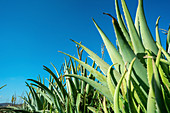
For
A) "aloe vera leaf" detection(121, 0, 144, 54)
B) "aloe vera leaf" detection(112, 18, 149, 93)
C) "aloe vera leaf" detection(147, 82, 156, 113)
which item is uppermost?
"aloe vera leaf" detection(121, 0, 144, 54)

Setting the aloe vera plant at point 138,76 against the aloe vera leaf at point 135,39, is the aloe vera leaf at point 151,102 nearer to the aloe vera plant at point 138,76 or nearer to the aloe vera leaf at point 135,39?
the aloe vera plant at point 138,76

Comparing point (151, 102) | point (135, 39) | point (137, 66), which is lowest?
point (151, 102)

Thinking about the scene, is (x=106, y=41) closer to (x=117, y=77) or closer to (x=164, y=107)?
(x=117, y=77)

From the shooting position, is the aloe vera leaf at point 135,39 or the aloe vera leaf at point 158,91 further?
the aloe vera leaf at point 135,39

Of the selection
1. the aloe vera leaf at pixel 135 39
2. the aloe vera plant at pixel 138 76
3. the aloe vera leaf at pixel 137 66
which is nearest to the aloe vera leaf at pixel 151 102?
the aloe vera plant at pixel 138 76

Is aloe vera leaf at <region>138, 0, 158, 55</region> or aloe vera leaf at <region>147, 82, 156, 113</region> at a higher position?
aloe vera leaf at <region>138, 0, 158, 55</region>

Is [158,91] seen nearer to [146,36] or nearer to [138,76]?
[138,76]

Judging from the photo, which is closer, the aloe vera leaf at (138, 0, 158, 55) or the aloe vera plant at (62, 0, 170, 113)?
the aloe vera plant at (62, 0, 170, 113)

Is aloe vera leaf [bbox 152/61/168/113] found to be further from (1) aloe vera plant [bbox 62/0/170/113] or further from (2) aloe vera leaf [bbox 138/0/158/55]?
(2) aloe vera leaf [bbox 138/0/158/55]

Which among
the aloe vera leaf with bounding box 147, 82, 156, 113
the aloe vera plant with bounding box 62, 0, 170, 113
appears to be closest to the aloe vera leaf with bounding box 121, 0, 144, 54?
the aloe vera plant with bounding box 62, 0, 170, 113

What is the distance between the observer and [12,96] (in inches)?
83.6

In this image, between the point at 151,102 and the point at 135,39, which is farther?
the point at 135,39

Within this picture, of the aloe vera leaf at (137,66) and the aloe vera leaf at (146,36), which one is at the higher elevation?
the aloe vera leaf at (146,36)

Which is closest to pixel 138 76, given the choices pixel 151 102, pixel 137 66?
pixel 137 66
